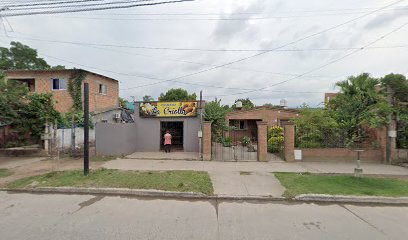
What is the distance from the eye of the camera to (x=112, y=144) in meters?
13.1

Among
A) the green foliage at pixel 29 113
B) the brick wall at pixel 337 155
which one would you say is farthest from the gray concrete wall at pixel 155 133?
the brick wall at pixel 337 155

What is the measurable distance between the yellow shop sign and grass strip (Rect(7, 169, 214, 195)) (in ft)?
21.8

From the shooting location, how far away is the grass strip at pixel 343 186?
658 centimetres

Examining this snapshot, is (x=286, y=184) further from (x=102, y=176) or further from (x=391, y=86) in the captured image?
(x=391, y=86)

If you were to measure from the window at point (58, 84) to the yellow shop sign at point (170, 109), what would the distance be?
922cm

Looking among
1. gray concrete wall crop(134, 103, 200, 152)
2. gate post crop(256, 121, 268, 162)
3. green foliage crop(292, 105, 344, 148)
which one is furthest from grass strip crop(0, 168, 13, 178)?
green foliage crop(292, 105, 344, 148)

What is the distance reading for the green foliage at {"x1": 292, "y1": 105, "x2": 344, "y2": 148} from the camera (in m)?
12.0

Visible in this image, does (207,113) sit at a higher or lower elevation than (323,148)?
higher

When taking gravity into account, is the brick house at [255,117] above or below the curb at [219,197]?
above

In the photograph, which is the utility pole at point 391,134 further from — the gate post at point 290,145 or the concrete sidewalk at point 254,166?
the gate post at point 290,145

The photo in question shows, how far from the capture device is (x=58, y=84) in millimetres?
19812

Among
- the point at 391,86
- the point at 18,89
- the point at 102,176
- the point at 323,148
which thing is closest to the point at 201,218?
the point at 102,176

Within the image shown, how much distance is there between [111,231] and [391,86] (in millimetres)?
13737

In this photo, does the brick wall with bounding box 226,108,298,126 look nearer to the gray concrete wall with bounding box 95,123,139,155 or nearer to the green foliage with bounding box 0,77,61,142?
the gray concrete wall with bounding box 95,123,139,155
